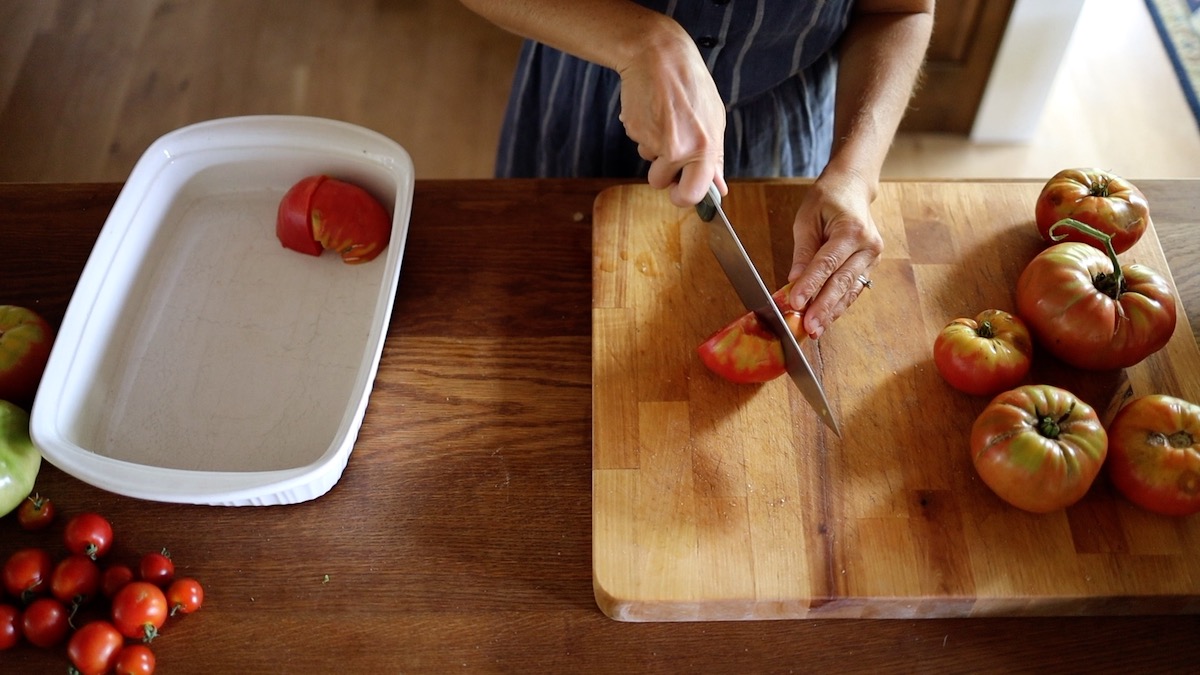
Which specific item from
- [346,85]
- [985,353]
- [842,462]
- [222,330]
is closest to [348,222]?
[222,330]

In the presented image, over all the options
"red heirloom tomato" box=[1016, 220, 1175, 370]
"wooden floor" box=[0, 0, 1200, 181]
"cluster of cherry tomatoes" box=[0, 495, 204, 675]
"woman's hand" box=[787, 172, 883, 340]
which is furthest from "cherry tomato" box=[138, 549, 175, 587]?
"wooden floor" box=[0, 0, 1200, 181]

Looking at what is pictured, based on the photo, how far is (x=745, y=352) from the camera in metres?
1.10

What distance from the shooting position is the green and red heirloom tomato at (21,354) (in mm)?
1150

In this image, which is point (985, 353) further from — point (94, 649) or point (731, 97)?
point (94, 649)

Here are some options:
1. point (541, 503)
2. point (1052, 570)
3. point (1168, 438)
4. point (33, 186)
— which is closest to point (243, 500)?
point (541, 503)

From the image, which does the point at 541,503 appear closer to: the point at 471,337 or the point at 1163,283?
the point at 471,337

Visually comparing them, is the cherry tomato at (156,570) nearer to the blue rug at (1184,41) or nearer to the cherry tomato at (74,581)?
the cherry tomato at (74,581)

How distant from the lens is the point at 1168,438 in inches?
40.4

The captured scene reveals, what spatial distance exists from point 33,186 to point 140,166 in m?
0.22

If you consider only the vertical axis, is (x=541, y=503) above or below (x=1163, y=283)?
below

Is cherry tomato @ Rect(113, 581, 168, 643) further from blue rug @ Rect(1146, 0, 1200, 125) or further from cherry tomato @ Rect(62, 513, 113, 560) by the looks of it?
blue rug @ Rect(1146, 0, 1200, 125)

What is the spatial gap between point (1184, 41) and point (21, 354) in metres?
2.57

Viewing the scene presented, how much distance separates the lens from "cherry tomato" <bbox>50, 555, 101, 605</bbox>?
3.36 ft

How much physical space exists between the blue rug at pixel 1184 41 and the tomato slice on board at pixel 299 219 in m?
2.13
